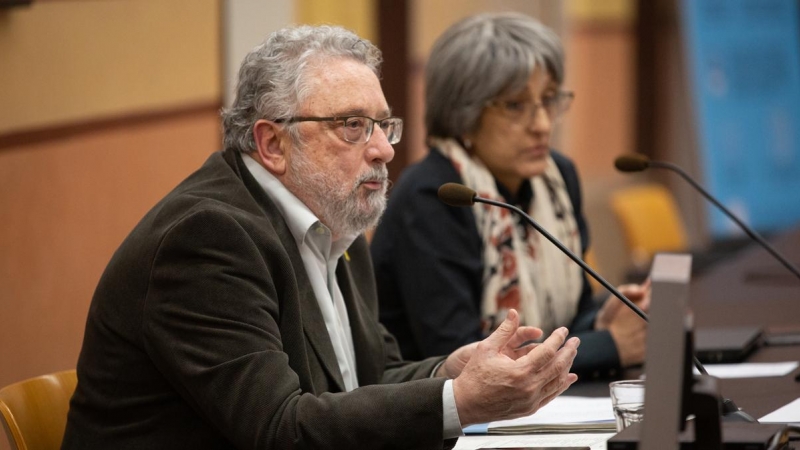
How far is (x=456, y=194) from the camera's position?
6.56ft

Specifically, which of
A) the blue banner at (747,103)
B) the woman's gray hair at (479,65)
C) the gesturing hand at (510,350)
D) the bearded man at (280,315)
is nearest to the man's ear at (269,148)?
the bearded man at (280,315)

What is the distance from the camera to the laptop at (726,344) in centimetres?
256

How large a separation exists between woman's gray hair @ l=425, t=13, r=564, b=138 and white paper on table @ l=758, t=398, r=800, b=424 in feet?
3.54

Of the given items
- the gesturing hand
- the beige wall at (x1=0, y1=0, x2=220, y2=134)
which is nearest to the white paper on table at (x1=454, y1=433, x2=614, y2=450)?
the gesturing hand

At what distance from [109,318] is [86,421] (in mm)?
180

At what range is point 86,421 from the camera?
6.03 feet

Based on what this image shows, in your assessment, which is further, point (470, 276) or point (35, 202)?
point (35, 202)

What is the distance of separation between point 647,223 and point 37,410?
12.3ft

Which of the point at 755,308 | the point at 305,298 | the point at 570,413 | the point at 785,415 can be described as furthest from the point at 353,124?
the point at 755,308

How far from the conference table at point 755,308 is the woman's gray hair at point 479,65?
760mm

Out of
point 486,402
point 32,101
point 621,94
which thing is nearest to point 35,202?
point 32,101

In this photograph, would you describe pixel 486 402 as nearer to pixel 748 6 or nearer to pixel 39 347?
pixel 39 347

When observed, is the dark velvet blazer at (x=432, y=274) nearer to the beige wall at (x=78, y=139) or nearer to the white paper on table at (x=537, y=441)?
the white paper on table at (x=537, y=441)

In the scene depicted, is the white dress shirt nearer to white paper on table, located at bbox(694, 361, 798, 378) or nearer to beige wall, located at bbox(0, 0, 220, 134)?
white paper on table, located at bbox(694, 361, 798, 378)
